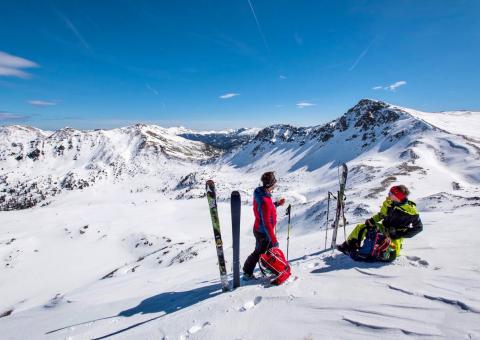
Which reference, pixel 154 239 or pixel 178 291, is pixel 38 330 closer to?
pixel 178 291

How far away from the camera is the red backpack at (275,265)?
7.48 m

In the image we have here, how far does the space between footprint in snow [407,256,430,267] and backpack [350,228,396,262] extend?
0.46 m

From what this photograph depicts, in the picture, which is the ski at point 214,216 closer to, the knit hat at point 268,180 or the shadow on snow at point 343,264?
the knit hat at point 268,180

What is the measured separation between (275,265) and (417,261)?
3.81 meters

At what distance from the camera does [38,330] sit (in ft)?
28.9

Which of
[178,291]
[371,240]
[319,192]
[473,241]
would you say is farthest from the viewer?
[319,192]

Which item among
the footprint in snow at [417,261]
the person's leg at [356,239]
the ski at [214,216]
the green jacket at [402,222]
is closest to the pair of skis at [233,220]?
the ski at [214,216]

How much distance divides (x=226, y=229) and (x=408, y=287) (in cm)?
3104

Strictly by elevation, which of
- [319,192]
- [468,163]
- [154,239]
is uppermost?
[468,163]

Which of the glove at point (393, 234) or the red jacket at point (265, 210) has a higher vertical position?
the red jacket at point (265, 210)

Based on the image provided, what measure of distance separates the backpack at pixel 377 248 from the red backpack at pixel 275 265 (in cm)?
231

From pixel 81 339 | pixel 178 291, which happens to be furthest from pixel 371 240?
pixel 81 339

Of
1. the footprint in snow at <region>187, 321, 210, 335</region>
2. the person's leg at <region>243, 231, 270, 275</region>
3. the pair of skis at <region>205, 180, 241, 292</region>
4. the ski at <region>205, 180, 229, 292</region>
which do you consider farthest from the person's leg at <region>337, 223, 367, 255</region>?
the footprint in snow at <region>187, 321, 210, 335</region>

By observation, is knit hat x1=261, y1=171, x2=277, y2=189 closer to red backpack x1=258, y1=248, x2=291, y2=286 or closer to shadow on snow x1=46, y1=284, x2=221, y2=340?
red backpack x1=258, y1=248, x2=291, y2=286
